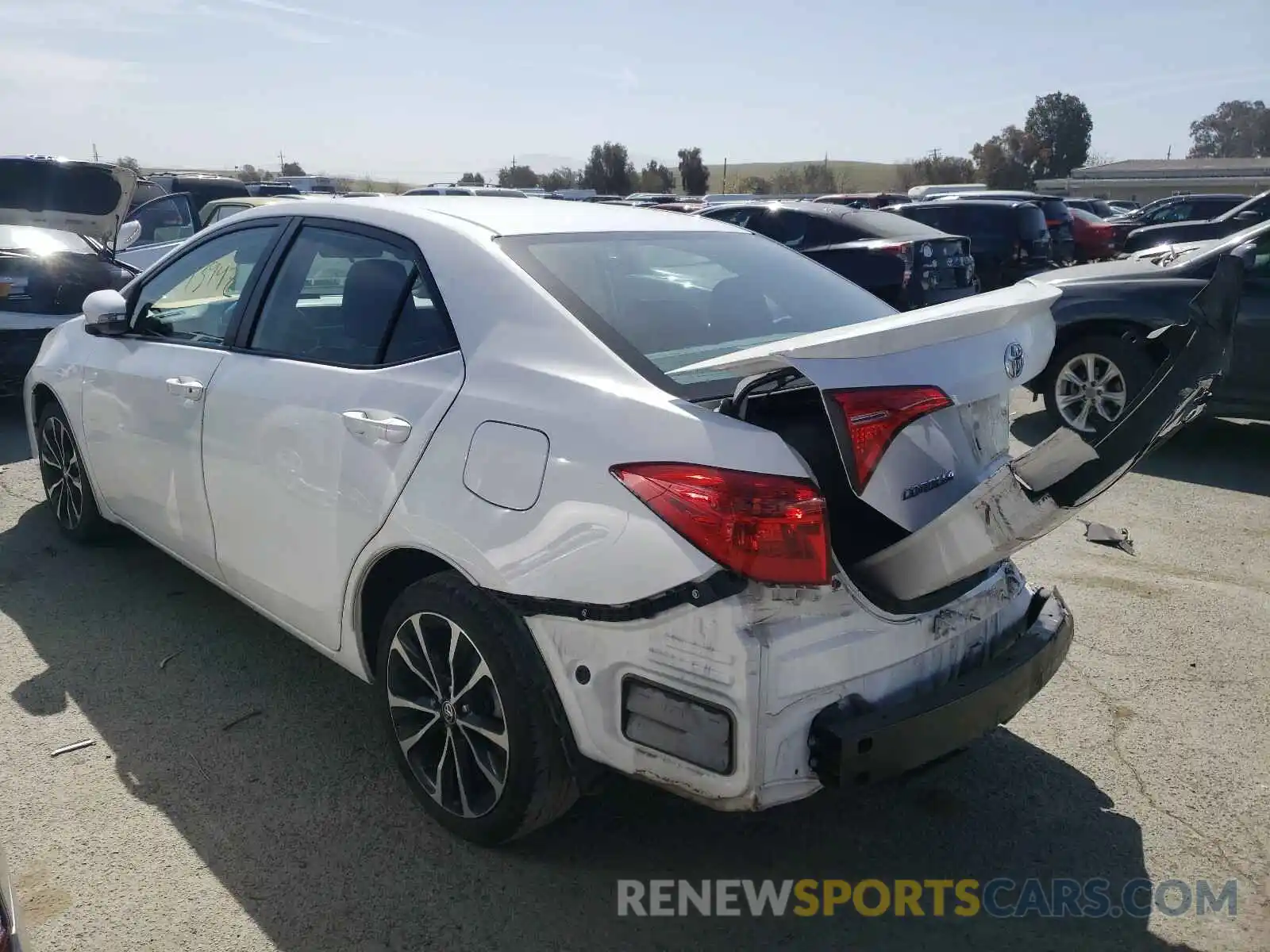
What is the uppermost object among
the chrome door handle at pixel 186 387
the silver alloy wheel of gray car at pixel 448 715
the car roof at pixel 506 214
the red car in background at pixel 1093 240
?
the car roof at pixel 506 214

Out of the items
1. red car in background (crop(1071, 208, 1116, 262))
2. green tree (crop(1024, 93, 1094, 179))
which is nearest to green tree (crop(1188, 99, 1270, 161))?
green tree (crop(1024, 93, 1094, 179))

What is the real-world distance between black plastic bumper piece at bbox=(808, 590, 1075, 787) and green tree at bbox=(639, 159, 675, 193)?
203 feet

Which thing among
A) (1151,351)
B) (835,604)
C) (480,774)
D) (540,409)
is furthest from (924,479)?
(1151,351)

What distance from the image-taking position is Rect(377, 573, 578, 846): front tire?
8.25 feet

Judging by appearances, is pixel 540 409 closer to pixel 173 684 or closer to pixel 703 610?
pixel 703 610

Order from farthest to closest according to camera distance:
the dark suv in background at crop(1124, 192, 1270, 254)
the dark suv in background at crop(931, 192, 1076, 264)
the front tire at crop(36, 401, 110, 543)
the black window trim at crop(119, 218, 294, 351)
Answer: the dark suv in background at crop(931, 192, 1076, 264), the dark suv in background at crop(1124, 192, 1270, 254), the front tire at crop(36, 401, 110, 543), the black window trim at crop(119, 218, 294, 351)

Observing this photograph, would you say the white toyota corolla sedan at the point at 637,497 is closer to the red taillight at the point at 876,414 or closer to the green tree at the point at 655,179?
the red taillight at the point at 876,414

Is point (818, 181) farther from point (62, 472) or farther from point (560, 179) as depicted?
point (62, 472)

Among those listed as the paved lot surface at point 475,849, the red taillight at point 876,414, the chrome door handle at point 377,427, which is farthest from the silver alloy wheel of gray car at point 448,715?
the red taillight at point 876,414

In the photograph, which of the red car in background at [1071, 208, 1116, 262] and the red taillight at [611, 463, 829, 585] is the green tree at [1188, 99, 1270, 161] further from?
the red taillight at [611, 463, 829, 585]

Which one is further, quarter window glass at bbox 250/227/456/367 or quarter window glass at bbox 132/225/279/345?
quarter window glass at bbox 132/225/279/345

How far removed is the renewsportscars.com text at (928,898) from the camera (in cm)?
263

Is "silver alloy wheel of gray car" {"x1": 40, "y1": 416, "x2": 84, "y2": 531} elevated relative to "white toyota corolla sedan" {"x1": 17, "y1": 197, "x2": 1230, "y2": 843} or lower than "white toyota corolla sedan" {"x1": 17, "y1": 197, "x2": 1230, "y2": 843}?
lower

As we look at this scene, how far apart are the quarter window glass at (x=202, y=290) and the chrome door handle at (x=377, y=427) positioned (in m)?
1.08
